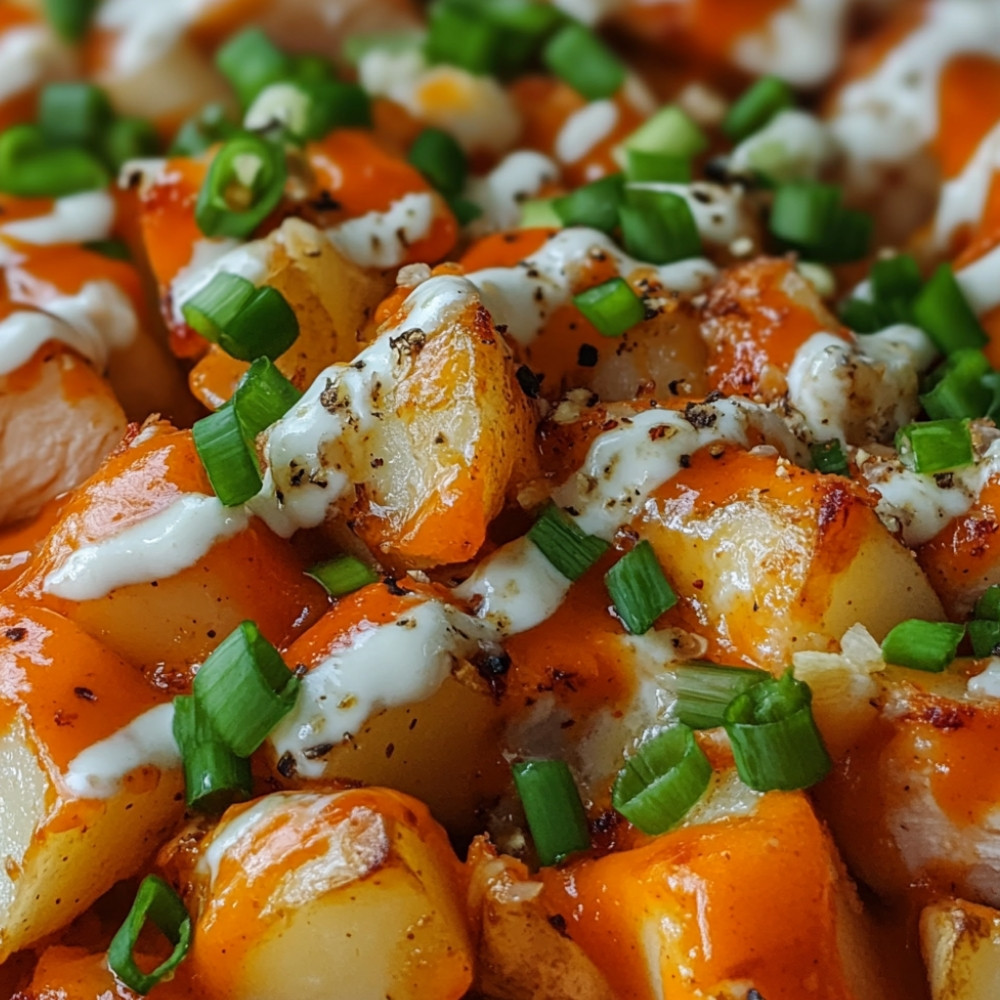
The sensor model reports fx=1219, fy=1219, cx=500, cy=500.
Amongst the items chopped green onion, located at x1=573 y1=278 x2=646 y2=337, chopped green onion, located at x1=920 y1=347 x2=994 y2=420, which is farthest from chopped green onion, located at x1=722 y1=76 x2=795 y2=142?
chopped green onion, located at x1=573 y1=278 x2=646 y2=337

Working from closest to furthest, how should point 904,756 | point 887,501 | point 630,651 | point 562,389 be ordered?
1. point 904,756
2. point 630,651
3. point 887,501
4. point 562,389

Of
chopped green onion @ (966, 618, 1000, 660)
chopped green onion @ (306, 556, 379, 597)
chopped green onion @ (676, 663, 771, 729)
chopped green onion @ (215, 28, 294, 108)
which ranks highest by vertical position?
chopped green onion @ (215, 28, 294, 108)

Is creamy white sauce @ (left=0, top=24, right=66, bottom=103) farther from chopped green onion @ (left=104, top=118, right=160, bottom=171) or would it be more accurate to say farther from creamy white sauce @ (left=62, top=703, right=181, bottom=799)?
creamy white sauce @ (left=62, top=703, right=181, bottom=799)

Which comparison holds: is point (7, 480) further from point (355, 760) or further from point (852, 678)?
point (852, 678)

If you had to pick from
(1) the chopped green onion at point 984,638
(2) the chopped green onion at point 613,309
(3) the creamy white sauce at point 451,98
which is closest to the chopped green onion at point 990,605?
(1) the chopped green onion at point 984,638

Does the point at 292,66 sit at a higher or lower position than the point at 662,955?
higher

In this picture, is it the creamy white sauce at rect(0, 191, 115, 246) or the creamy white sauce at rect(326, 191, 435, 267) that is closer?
the creamy white sauce at rect(326, 191, 435, 267)

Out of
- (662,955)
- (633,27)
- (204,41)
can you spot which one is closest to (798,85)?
(633,27)
